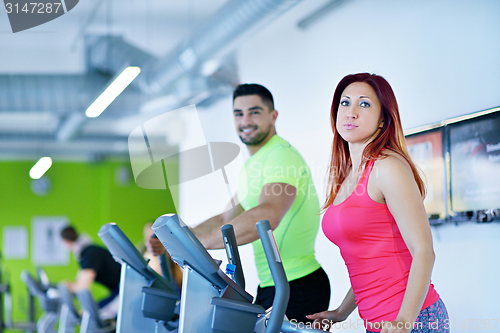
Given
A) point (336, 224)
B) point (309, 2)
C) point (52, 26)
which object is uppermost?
point (52, 26)

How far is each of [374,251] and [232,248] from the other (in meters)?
0.43

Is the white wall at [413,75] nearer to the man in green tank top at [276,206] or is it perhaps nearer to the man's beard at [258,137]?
the man in green tank top at [276,206]

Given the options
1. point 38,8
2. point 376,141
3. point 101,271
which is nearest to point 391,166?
point 376,141

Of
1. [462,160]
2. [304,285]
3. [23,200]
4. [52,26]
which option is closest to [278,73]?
[462,160]

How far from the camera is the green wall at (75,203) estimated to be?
8852mm

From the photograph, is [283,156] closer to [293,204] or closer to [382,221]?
[293,204]

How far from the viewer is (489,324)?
2.09 m

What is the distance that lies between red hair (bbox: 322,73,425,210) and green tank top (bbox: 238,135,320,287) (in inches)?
17.9

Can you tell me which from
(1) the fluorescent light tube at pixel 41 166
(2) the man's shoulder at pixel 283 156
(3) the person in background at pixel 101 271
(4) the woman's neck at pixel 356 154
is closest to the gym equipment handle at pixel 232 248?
(4) the woman's neck at pixel 356 154

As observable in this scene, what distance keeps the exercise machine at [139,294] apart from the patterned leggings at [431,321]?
1.01 meters

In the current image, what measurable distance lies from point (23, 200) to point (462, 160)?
844 centimetres

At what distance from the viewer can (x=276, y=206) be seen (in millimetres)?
2002

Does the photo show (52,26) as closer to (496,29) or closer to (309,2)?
(309,2)

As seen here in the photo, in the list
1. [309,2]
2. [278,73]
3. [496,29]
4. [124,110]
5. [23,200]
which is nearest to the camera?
[496,29]
